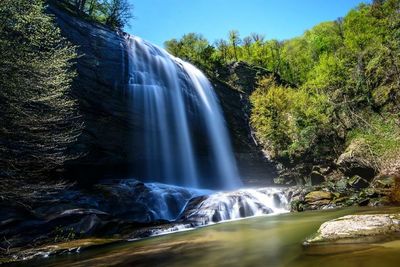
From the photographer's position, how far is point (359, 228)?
7.77m

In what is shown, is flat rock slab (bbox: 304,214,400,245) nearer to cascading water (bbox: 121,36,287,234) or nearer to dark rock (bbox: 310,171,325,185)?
cascading water (bbox: 121,36,287,234)

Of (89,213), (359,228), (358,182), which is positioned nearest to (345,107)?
(358,182)

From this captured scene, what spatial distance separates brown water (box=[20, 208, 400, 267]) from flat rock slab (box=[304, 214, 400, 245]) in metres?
0.56

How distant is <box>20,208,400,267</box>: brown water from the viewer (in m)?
6.28

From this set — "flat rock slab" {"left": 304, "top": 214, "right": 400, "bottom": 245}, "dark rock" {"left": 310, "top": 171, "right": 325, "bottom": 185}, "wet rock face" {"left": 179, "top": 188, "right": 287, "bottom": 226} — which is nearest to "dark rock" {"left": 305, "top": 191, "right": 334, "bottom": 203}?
"wet rock face" {"left": 179, "top": 188, "right": 287, "bottom": 226}

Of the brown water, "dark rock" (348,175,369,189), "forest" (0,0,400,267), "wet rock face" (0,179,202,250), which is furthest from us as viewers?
"dark rock" (348,175,369,189)

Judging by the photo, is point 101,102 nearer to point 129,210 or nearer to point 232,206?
point 129,210

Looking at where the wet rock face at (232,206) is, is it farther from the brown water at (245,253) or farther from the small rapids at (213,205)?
the brown water at (245,253)

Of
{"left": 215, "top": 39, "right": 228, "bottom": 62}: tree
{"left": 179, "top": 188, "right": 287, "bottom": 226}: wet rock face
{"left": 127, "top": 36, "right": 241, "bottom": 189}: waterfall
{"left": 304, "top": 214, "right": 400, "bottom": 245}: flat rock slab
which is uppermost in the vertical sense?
{"left": 215, "top": 39, "right": 228, "bottom": 62}: tree

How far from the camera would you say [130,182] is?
21.3 meters

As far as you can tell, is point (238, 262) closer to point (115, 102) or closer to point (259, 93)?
point (115, 102)

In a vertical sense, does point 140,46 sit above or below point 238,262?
above

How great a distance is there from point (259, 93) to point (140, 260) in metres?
28.9

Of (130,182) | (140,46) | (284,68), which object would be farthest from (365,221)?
(284,68)
